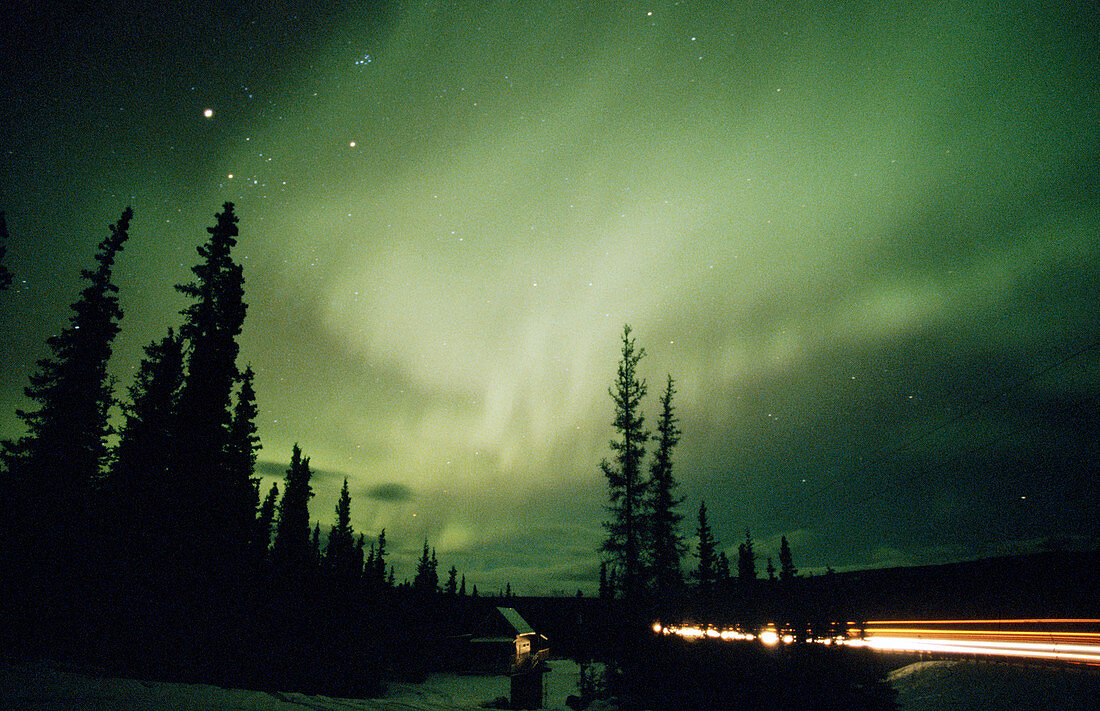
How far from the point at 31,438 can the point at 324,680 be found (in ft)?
67.7

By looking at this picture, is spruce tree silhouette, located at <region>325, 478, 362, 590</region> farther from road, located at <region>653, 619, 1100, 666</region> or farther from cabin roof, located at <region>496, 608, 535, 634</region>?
road, located at <region>653, 619, 1100, 666</region>

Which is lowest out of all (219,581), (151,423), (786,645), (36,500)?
(786,645)

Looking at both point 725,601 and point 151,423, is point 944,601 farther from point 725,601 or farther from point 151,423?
point 151,423

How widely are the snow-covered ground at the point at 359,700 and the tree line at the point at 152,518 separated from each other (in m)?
7.00

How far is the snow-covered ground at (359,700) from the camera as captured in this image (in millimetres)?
6684

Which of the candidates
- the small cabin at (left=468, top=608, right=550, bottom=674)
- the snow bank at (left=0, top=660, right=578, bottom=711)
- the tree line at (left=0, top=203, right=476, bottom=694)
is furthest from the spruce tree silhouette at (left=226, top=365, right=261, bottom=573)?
the small cabin at (left=468, top=608, right=550, bottom=674)

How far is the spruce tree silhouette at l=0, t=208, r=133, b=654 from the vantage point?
1667cm

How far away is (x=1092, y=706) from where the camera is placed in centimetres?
1023

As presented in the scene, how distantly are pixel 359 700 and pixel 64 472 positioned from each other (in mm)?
22664

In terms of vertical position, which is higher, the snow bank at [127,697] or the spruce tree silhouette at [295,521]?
the spruce tree silhouette at [295,521]

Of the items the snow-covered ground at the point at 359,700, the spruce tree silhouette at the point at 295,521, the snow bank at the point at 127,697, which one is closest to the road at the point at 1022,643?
the snow-covered ground at the point at 359,700

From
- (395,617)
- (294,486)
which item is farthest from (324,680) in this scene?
(395,617)

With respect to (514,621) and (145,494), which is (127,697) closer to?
(145,494)

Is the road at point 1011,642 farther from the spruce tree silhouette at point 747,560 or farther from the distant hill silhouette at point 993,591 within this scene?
the spruce tree silhouette at point 747,560
